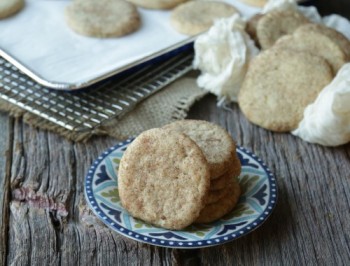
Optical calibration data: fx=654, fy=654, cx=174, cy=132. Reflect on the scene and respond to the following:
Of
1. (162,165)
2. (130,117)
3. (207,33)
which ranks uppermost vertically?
(162,165)

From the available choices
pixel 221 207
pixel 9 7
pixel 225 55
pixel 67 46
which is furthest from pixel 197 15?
pixel 221 207

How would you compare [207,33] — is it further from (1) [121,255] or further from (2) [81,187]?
(1) [121,255]

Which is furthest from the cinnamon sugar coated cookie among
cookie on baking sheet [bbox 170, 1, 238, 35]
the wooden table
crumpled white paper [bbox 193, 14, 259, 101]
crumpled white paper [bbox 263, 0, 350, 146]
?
cookie on baking sheet [bbox 170, 1, 238, 35]

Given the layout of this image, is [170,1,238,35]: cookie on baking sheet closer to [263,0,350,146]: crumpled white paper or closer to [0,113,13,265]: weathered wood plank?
[263,0,350,146]: crumpled white paper

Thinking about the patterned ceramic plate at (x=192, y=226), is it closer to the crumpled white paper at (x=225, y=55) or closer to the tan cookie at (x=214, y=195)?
the tan cookie at (x=214, y=195)

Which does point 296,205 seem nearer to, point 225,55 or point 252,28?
point 225,55

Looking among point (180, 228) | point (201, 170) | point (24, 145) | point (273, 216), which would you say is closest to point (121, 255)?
point (180, 228)
